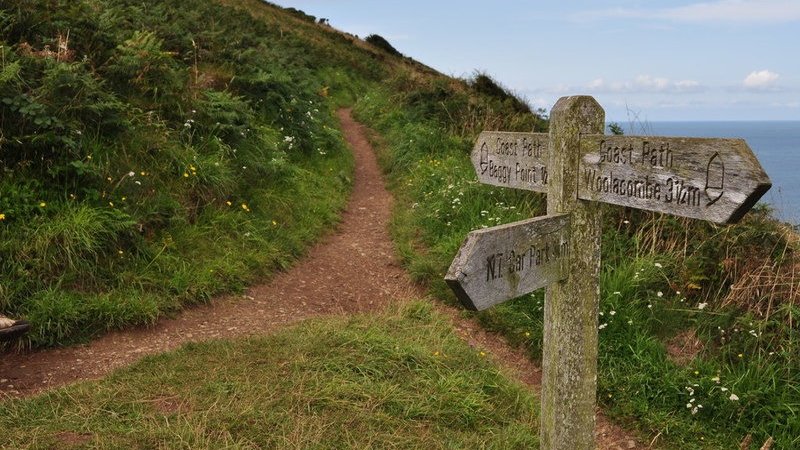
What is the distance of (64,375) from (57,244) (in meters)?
1.26

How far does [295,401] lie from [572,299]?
6.69 ft

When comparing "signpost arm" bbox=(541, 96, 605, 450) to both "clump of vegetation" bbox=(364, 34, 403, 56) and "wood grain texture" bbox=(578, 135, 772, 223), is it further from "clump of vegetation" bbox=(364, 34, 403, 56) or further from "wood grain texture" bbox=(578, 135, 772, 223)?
"clump of vegetation" bbox=(364, 34, 403, 56)


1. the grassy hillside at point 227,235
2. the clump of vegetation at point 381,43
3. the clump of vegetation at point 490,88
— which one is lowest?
the grassy hillside at point 227,235

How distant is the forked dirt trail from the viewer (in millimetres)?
4340

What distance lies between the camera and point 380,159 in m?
12.3

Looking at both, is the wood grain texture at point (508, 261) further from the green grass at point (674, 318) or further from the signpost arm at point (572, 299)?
the green grass at point (674, 318)

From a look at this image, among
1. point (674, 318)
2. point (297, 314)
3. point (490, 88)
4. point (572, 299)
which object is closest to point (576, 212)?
point (572, 299)

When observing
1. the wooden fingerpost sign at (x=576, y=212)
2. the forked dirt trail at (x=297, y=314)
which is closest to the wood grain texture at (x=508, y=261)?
the wooden fingerpost sign at (x=576, y=212)

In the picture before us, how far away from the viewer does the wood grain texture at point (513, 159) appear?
2.77 metres

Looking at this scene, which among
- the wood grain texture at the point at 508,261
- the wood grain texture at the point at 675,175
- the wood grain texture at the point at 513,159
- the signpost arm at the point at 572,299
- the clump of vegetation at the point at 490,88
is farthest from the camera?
the clump of vegetation at the point at 490,88

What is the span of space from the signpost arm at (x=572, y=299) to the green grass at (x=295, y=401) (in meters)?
1.16

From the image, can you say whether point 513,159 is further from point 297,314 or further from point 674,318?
point 297,314

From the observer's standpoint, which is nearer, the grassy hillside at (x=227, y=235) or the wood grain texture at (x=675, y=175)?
the wood grain texture at (x=675, y=175)

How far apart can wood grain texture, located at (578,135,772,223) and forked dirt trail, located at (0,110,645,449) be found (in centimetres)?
265
